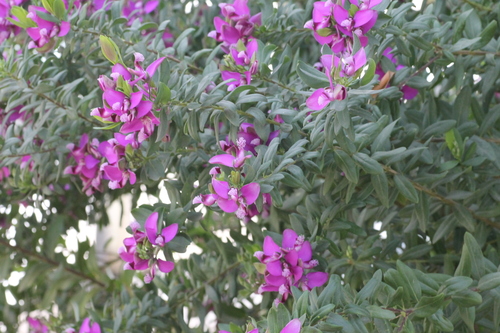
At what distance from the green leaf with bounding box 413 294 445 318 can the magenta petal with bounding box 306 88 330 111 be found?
271 millimetres

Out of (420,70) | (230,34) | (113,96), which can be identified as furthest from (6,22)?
(420,70)

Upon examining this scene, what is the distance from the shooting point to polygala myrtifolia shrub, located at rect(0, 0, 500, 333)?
78cm

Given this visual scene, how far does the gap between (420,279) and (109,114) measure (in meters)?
0.46

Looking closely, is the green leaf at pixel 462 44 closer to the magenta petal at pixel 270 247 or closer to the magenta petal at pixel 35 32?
the magenta petal at pixel 270 247

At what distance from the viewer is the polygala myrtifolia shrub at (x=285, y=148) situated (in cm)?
78

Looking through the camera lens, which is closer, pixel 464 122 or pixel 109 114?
pixel 109 114

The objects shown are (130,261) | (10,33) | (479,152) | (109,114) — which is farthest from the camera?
(10,33)

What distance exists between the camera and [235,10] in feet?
3.38

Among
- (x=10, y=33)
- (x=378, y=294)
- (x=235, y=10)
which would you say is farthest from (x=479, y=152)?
(x=10, y=33)

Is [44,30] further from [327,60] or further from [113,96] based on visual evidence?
[327,60]

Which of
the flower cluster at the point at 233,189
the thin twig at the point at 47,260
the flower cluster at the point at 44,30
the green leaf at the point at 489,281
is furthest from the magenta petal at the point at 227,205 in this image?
the thin twig at the point at 47,260

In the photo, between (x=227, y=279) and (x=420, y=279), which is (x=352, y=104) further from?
(x=227, y=279)

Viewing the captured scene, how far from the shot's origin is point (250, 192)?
2.54 feet

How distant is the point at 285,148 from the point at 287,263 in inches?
6.7
